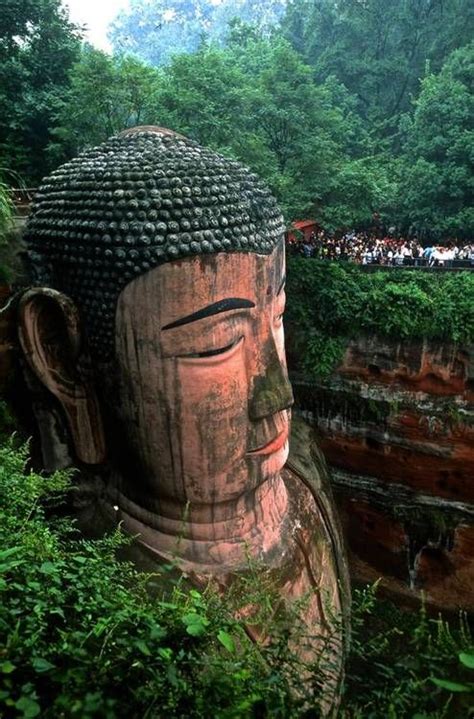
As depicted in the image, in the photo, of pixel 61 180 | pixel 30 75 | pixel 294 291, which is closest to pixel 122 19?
pixel 30 75

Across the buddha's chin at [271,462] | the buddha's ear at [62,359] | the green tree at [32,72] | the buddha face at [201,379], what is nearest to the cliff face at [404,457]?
the buddha's chin at [271,462]

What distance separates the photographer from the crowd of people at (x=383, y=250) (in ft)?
32.4

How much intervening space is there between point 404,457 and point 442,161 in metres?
6.23

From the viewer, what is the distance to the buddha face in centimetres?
354

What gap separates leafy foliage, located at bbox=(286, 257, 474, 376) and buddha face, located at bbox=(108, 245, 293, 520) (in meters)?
4.99

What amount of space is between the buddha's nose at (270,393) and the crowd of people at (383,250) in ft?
21.1

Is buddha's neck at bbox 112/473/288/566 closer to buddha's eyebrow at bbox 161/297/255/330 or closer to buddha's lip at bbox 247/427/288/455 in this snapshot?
buddha's lip at bbox 247/427/288/455

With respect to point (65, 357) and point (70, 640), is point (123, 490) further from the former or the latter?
point (70, 640)

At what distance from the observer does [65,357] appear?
3.97 m

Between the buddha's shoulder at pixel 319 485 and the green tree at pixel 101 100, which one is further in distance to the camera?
the green tree at pixel 101 100

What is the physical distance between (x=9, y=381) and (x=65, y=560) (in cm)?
217

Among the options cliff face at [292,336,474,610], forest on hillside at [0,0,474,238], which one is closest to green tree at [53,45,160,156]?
forest on hillside at [0,0,474,238]

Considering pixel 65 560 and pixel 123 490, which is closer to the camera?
pixel 65 560

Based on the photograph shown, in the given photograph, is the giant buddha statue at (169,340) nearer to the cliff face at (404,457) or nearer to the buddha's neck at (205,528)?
the buddha's neck at (205,528)
